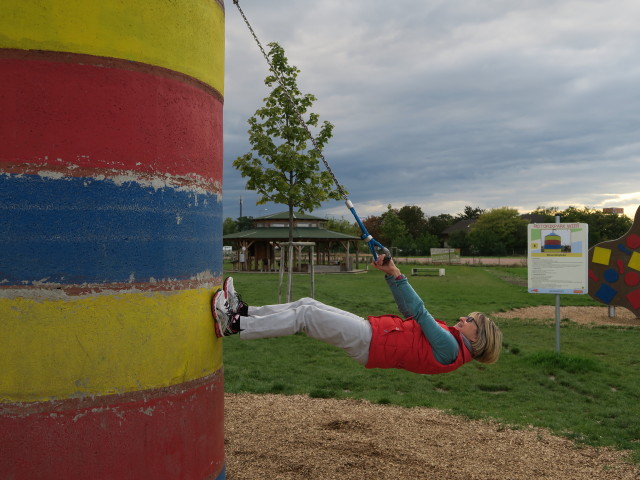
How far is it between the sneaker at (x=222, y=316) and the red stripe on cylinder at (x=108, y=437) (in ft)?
1.45

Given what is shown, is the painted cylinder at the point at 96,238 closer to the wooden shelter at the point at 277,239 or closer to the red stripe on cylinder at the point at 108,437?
the red stripe on cylinder at the point at 108,437

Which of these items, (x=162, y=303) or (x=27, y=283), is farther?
(x=162, y=303)

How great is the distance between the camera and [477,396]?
8.09 meters

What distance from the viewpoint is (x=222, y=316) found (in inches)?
161

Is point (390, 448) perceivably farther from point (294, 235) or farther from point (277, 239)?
point (277, 239)

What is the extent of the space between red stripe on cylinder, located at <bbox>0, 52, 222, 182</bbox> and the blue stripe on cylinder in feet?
0.48

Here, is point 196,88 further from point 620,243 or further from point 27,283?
point 620,243

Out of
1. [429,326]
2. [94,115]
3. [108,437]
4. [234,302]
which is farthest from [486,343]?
[94,115]

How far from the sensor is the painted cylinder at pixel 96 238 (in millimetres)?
3205

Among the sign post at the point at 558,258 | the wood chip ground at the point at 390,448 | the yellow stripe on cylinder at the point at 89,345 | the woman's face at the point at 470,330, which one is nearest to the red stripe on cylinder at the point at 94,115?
the yellow stripe on cylinder at the point at 89,345

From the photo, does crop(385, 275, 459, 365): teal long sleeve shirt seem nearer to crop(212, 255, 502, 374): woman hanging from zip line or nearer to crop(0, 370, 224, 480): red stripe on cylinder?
crop(212, 255, 502, 374): woman hanging from zip line

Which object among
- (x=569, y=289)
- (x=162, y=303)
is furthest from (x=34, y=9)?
(x=569, y=289)

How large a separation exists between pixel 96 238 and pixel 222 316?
112 centimetres

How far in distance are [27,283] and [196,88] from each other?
1.65 m
